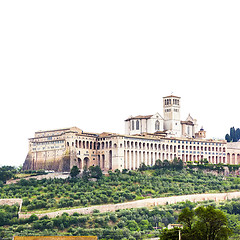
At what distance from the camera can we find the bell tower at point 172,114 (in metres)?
150

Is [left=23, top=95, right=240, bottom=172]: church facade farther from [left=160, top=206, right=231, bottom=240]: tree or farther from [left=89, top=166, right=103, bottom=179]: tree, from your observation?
[left=160, top=206, right=231, bottom=240]: tree

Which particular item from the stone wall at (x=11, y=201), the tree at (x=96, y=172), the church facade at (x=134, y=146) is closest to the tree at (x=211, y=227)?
the stone wall at (x=11, y=201)

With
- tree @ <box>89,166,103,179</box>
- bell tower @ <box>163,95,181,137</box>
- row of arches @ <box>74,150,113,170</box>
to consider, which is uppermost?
bell tower @ <box>163,95,181,137</box>

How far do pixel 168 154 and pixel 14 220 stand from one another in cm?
4395

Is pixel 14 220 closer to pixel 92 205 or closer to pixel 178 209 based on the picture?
pixel 92 205

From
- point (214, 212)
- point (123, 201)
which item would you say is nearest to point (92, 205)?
point (123, 201)

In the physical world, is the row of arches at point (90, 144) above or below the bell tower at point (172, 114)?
below

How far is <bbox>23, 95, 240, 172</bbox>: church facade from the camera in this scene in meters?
135

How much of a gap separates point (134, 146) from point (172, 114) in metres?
15.5

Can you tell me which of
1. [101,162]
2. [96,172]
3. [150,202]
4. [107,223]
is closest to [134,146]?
[101,162]

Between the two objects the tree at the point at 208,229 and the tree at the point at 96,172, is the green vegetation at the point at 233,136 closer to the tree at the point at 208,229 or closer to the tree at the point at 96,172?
the tree at the point at 96,172

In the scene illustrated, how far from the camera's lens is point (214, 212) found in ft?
238

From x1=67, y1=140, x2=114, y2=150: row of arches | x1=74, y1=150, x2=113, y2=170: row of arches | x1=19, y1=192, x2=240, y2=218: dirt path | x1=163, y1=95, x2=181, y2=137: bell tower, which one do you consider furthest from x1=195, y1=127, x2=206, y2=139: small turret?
x1=19, y1=192, x2=240, y2=218: dirt path

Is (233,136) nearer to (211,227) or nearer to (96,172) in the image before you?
(96,172)
